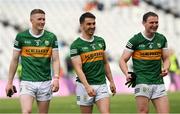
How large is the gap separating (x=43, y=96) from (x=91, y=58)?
96 cm

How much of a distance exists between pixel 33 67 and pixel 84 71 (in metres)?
0.81

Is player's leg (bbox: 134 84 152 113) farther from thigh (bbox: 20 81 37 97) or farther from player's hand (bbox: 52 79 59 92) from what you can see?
thigh (bbox: 20 81 37 97)

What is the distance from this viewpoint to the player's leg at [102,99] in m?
9.98

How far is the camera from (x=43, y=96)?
1011 cm

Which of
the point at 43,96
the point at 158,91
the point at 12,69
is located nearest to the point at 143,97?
the point at 158,91

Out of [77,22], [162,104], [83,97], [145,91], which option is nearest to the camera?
[83,97]

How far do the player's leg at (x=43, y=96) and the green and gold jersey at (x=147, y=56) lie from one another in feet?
5.06

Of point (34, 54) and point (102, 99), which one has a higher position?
point (34, 54)

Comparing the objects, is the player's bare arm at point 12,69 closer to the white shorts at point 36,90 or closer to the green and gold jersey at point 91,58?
the white shorts at point 36,90

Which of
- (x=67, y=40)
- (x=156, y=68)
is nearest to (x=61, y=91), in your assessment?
(x=67, y=40)

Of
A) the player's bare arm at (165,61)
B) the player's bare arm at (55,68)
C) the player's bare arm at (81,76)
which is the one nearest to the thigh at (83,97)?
the player's bare arm at (81,76)

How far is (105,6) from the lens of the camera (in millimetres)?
40188

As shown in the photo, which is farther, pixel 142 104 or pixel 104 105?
pixel 142 104

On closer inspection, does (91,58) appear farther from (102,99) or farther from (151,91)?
(151,91)
